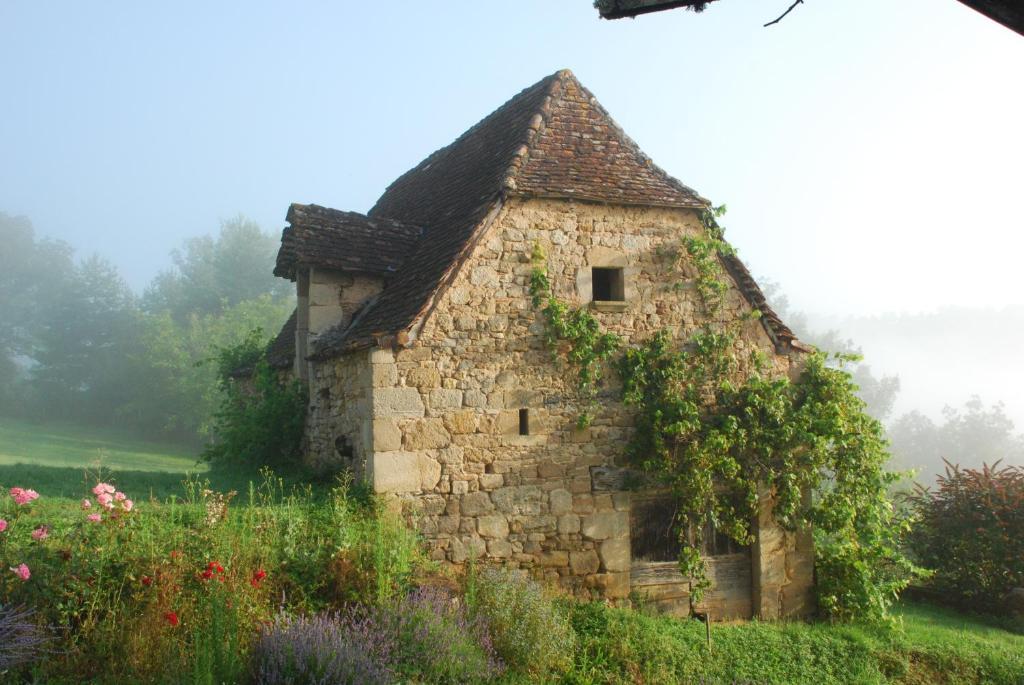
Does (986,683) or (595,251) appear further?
(595,251)

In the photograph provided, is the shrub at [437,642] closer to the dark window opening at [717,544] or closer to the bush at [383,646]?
the bush at [383,646]

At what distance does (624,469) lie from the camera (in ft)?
32.1

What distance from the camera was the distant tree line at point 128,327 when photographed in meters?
38.8

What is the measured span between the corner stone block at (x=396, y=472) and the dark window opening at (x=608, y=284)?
3.22 metres

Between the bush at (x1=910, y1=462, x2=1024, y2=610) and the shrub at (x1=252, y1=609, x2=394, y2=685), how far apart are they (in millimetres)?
10656

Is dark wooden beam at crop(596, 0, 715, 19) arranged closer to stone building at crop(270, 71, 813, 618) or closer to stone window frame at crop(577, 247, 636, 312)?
stone building at crop(270, 71, 813, 618)

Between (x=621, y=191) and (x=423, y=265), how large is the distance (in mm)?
2768

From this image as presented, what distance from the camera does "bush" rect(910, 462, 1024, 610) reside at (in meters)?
12.5

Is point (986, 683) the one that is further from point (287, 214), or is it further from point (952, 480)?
point (287, 214)

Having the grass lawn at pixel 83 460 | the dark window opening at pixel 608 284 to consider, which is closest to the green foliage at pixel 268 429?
the grass lawn at pixel 83 460

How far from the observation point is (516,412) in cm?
938

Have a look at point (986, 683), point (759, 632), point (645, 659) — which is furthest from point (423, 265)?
point (986, 683)

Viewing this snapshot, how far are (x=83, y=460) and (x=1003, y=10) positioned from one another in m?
28.6

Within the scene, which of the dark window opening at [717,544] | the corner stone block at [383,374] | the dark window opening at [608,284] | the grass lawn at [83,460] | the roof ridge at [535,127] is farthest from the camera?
the grass lawn at [83,460]
